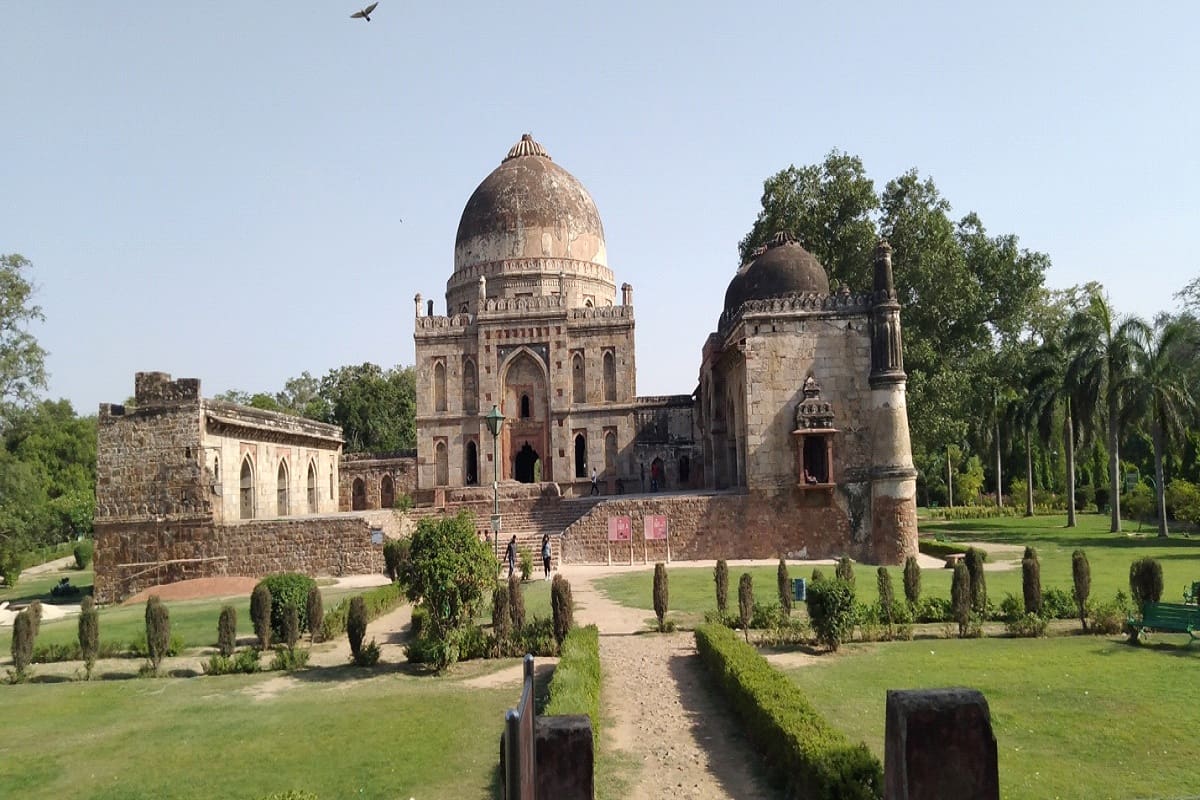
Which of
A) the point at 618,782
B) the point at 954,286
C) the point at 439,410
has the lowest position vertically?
the point at 618,782

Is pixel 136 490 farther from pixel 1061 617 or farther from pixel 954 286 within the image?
pixel 954 286

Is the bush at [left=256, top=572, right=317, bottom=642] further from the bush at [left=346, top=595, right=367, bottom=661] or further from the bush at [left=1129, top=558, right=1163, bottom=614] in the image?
the bush at [left=1129, top=558, right=1163, bottom=614]

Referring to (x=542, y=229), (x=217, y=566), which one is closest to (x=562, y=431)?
(x=542, y=229)

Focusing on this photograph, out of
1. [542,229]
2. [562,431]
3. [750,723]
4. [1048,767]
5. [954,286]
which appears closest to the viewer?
[1048,767]

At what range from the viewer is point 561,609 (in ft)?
43.3

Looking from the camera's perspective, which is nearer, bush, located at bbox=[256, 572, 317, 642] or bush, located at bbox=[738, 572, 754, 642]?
bush, located at bbox=[738, 572, 754, 642]

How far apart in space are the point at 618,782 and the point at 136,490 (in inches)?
853

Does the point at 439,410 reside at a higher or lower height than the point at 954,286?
lower

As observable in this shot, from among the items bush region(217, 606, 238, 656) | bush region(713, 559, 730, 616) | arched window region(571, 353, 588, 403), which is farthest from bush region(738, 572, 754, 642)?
arched window region(571, 353, 588, 403)

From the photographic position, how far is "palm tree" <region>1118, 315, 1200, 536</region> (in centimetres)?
2761

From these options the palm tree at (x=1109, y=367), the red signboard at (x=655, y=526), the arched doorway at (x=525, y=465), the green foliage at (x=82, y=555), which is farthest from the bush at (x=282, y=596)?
the green foliage at (x=82, y=555)

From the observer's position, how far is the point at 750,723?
8.76 metres

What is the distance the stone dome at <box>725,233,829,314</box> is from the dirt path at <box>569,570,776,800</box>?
1536cm

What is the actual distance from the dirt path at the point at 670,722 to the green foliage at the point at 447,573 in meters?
2.12
